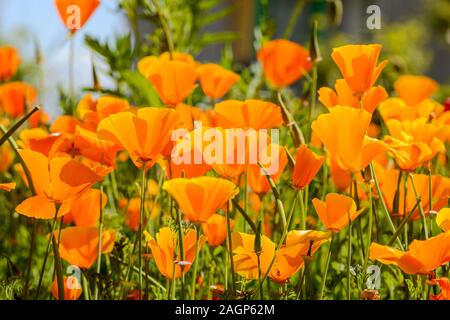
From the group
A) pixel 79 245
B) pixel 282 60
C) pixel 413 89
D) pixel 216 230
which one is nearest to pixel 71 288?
pixel 79 245

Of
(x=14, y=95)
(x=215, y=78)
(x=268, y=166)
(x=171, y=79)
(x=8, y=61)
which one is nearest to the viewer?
(x=268, y=166)

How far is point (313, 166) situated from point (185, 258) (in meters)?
0.14

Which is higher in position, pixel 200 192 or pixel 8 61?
pixel 8 61

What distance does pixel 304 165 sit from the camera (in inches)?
27.0

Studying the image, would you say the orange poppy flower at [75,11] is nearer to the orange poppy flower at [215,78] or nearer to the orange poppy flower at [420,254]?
the orange poppy flower at [215,78]

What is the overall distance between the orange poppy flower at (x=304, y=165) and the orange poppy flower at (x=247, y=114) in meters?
0.10

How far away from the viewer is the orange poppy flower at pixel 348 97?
78 centimetres

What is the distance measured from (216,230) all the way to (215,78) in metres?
0.23

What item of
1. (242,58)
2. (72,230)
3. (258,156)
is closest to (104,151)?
(72,230)

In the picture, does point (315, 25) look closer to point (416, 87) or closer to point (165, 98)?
point (165, 98)

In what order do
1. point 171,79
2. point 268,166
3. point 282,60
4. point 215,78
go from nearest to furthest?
point 268,166, point 171,79, point 215,78, point 282,60

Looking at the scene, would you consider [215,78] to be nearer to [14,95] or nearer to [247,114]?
[247,114]

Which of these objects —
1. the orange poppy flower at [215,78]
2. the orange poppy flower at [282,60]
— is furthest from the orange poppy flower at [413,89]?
the orange poppy flower at [215,78]

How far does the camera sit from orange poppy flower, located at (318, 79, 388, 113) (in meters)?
0.78
